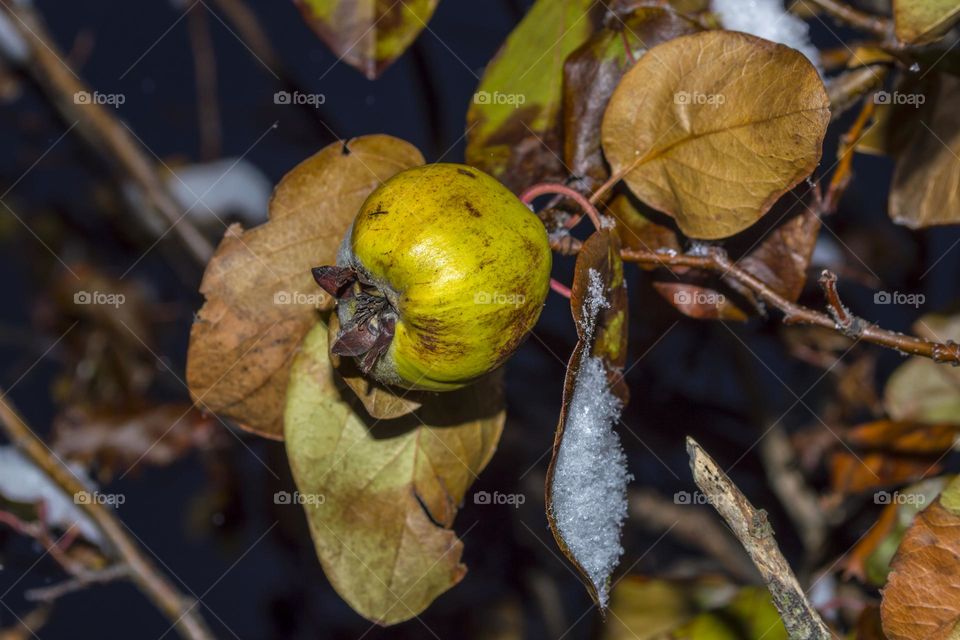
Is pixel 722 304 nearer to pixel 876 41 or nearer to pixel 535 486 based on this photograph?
pixel 876 41

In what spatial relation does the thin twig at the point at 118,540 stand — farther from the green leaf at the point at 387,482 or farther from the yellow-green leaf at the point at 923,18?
the yellow-green leaf at the point at 923,18

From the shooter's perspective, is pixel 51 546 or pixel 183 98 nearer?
pixel 51 546

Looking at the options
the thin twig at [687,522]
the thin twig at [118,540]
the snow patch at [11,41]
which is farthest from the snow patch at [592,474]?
the snow patch at [11,41]

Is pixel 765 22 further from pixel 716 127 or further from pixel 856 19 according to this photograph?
pixel 716 127

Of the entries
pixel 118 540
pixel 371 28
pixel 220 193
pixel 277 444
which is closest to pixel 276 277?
pixel 371 28

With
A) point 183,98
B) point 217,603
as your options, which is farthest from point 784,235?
point 217,603

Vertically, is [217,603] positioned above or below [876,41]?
below
